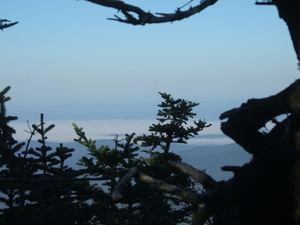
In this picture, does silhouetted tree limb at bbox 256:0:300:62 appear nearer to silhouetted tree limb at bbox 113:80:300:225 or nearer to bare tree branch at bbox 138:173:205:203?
silhouetted tree limb at bbox 113:80:300:225

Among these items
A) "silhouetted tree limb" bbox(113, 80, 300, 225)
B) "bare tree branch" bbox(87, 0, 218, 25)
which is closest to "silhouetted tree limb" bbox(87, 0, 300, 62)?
"bare tree branch" bbox(87, 0, 218, 25)

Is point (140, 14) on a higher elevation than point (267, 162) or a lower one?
higher

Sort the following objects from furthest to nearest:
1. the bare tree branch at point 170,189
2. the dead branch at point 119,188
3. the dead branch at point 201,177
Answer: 1. the dead branch at point 201,177
2. the bare tree branch at point 170,189
3. the dead branch at point 119,188

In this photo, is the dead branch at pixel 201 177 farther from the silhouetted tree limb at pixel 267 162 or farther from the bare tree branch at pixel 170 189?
the silhouetted tree limb at pixel 267 162

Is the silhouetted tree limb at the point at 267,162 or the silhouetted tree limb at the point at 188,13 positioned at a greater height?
the silhouetted tree limb at the point at 188,13

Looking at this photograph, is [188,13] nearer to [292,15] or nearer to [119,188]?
[292,15]

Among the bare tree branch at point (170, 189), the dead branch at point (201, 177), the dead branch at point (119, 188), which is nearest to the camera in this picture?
the dead branch at point (119, 188)

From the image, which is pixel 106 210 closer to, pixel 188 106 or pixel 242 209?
pixel 242 209

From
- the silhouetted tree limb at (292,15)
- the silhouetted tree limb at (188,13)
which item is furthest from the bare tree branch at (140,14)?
the silhouetted tree limb at (292,15)

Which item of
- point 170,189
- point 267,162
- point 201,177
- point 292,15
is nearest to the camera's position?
point 267,162

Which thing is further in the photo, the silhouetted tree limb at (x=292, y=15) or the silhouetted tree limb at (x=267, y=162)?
the silhouetted tree limb at (x=292, y=15)

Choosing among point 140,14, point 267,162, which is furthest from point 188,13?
point 267,162

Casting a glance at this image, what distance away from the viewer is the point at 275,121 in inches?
Result: 174

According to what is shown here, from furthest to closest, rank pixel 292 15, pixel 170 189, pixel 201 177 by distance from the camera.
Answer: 1. pixel 292 15
2. pixel 201 177
3. pixel 170 189
